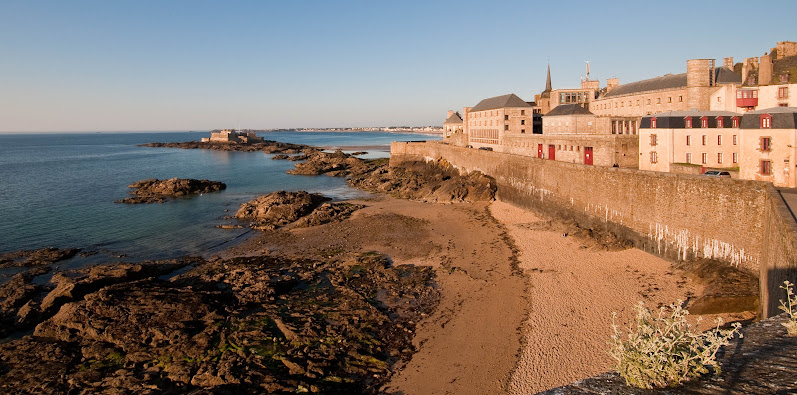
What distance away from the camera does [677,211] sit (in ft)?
65.6

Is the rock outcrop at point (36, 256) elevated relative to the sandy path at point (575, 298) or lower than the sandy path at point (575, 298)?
elevated

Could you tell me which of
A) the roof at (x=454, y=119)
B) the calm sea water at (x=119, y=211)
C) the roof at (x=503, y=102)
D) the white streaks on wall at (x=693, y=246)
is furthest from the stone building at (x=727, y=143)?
the roof at (x=454, y=119)

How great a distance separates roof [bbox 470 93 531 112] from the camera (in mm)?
48812

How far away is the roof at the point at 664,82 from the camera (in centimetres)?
3375

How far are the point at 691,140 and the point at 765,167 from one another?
6.67 m

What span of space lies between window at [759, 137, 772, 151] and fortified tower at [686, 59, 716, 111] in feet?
50.1

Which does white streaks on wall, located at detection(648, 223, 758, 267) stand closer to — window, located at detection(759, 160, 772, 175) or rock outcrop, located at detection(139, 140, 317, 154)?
window, located at detection(759, 160, 772, 175)

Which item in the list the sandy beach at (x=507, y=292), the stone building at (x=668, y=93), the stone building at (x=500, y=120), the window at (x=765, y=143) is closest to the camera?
the sandy beach at (x=507, y=292)

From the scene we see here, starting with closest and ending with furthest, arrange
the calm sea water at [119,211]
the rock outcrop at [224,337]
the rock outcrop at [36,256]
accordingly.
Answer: the rock outcrop at [224,337], the rock outcrop at [36,256], the calm sea water at [119,211]

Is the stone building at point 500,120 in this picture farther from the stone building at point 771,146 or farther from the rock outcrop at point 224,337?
the rock outcrop at point 224,337

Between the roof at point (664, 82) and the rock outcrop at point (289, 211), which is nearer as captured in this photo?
the rock outcrop at point (289, 211)

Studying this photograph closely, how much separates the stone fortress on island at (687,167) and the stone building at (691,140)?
0.05 meters

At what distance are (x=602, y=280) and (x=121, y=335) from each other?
18.4 m

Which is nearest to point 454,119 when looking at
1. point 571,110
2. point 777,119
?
point 571,110
